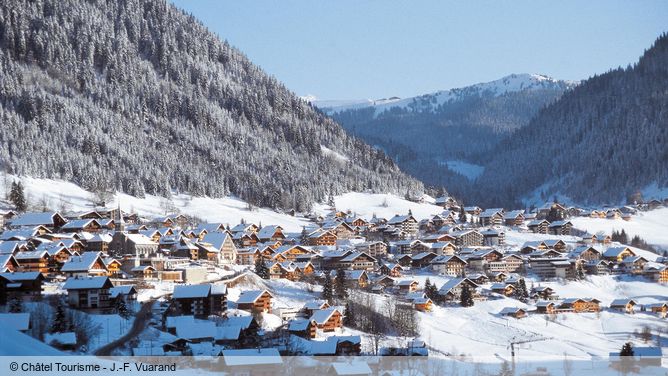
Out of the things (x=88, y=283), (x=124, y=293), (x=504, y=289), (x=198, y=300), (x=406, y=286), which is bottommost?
(x=504, y=289)

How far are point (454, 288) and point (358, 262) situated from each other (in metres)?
13.2

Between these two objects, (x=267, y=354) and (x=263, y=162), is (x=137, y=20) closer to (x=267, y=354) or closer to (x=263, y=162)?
(x=263, y=162)

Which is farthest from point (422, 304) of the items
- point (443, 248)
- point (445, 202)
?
point (445, 202)

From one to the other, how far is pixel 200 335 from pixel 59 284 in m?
14.7

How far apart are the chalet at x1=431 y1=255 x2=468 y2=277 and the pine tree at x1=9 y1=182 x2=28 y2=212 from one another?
148 ft

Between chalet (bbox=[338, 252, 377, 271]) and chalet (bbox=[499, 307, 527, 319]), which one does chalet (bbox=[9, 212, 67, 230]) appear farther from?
chalet (bbox=[499, 307, 527, 319])

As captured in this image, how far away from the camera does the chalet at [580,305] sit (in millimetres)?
87312

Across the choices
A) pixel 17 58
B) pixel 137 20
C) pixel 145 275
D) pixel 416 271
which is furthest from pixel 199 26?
pixel 145 275

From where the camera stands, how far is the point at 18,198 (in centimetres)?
10231

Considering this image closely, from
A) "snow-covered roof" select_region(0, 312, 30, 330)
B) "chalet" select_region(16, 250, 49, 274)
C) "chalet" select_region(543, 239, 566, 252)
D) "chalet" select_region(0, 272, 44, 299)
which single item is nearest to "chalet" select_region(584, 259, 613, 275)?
"chalet" select_region(543, 239, 566, 252)

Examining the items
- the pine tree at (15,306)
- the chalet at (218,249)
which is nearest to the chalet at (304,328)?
the pine tree at (15,306)

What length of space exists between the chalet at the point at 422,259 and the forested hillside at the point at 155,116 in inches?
Answer: 1638

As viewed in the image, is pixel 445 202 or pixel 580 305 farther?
pixel 445 202

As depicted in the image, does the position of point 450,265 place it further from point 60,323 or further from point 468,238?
point 60,323
